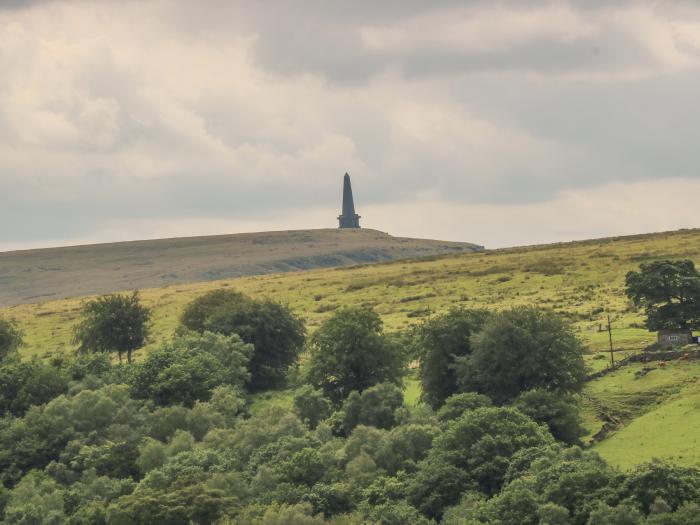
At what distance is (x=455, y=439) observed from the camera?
264 ft

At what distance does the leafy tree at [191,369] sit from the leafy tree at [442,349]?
2032 cm

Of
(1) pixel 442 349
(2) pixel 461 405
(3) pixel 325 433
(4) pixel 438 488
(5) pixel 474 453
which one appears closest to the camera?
(4) pixel 438 488

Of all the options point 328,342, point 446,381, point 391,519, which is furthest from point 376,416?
point 391,519

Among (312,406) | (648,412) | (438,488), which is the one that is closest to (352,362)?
(312,406)

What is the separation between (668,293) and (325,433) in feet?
109

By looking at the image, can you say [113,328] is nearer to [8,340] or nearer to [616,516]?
[8,340]

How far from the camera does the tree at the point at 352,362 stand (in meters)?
107

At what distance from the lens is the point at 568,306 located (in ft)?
442

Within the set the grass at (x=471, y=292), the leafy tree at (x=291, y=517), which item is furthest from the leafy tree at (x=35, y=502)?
the grass at (x=471, y=292)

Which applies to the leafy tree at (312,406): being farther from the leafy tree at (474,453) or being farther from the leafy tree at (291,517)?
the leafy tree at (291,517)

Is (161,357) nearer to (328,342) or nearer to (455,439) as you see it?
(328,342)

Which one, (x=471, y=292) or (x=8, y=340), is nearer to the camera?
(x=8, y=340)

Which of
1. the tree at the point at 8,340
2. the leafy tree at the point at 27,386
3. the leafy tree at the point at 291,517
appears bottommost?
the leafy tree at the point at 291,517

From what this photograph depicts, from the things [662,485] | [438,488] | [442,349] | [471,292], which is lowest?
[438,488]
